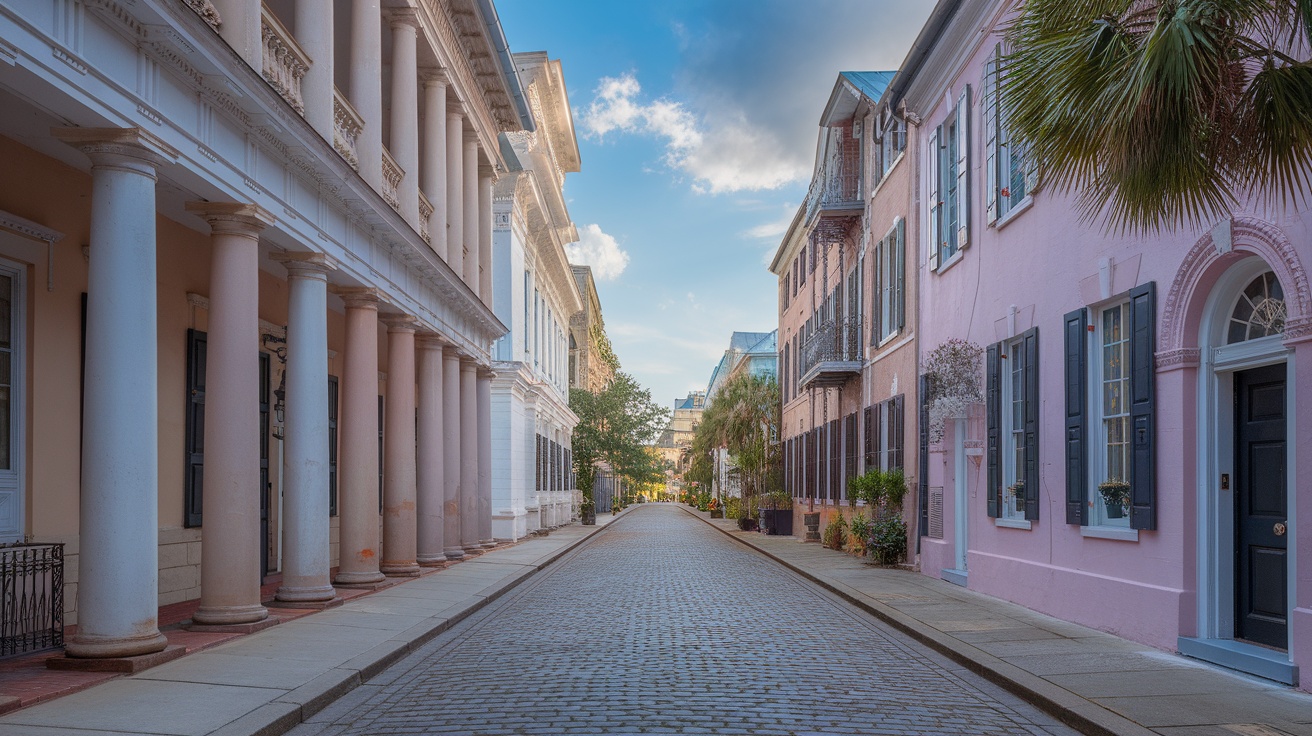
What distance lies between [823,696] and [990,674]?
1711 mm

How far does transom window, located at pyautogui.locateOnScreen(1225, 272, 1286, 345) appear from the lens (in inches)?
347

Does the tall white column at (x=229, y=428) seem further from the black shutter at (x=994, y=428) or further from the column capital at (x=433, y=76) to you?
the black shutter at (x=994, y=428)

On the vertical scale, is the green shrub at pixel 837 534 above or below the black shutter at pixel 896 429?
below

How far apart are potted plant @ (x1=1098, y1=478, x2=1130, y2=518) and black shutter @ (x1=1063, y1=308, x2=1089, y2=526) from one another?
0.44 meters

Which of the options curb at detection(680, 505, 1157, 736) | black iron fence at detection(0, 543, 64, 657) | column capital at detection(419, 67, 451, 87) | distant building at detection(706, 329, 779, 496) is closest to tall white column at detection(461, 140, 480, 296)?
column capital at detection(419, 67, 451, 87)

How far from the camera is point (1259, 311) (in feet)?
29.9

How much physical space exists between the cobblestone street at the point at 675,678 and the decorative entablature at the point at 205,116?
453 cm

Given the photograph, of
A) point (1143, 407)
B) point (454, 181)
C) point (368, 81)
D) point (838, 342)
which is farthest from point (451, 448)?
point (1143, 407)

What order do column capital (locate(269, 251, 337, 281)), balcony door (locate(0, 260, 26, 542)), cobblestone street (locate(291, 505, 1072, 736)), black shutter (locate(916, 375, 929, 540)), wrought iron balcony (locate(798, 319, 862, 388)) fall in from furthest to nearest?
1. wrought iron balcony (locate(798, 319, 862, 388))
2. black shutter (locate(916, 375, 929, 540))
3. column capital (locate(269, 251, 337, 281))
4. balcony door (locate(0, 260, 26, 542))
5. cobblestone street (locate(291, 505, 1072, 736))

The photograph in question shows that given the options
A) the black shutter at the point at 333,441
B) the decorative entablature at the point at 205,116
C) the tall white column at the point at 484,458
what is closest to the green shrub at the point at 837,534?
the tall white column at the point at 484,458

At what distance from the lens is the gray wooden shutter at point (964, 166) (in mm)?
15891

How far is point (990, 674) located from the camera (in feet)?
29.0

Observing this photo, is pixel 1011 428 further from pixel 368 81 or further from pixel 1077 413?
pixel 368 81

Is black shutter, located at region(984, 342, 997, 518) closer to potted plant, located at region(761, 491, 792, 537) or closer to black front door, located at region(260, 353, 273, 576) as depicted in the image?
black front door, located at region(260, 353, 273, 576)
